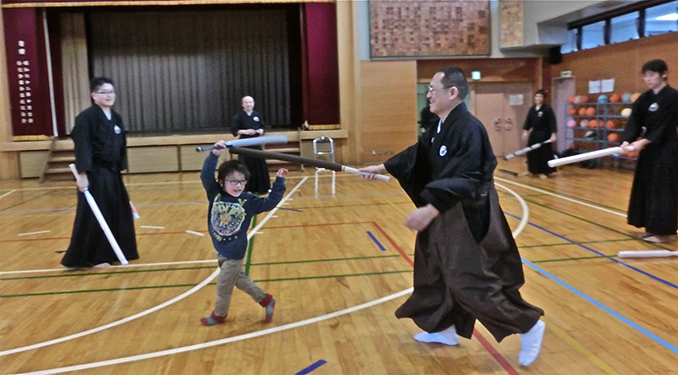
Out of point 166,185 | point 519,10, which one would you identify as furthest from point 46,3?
point 519,10

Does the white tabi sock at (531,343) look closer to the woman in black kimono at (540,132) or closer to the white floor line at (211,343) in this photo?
the white floor line at (211,343)

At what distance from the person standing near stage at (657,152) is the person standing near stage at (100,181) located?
4.86 meters

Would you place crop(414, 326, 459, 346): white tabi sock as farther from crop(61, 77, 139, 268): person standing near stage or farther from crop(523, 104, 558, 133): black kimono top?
crop(523, 104, 558, 133): black kimono top

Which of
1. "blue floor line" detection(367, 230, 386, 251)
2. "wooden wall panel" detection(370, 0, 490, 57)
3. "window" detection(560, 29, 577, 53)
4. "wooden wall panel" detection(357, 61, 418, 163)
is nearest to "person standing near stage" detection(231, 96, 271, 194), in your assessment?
"blue floor line" detection(367, 230, 386, 251)

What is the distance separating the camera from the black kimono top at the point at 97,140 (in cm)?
523

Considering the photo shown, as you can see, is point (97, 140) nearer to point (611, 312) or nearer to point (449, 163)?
point (449, 163)

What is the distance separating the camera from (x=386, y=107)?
14.7 metres

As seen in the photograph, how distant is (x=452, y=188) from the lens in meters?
2.89

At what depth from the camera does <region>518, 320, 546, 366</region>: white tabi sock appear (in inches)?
127

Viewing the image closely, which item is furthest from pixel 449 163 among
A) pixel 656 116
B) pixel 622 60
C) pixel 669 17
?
pixel 622 60

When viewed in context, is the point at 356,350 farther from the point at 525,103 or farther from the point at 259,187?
the point at 525,103

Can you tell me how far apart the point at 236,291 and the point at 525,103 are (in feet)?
41.6

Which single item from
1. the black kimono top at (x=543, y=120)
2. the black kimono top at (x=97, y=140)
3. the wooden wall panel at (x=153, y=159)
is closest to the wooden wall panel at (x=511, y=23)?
the black kimono top at (x=543, y=120)

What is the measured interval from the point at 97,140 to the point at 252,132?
12.9 feet
